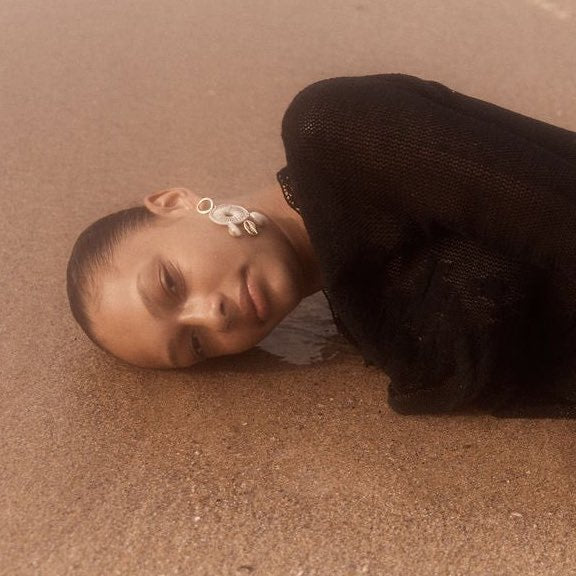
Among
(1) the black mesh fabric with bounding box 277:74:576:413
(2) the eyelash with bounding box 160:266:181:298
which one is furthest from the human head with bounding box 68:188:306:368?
(1) the black mesh fabric with bounding box 277:74:576:413

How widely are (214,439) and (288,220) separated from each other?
1.51 ft

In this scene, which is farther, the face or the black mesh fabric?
the face

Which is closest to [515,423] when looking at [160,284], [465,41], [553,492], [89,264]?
[553,492]

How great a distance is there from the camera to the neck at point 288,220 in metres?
1.61

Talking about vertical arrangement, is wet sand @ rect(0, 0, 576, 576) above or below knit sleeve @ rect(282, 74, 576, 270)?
below

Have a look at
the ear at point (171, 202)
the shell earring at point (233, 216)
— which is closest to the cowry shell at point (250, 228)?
the shell earring at point (233, 216)

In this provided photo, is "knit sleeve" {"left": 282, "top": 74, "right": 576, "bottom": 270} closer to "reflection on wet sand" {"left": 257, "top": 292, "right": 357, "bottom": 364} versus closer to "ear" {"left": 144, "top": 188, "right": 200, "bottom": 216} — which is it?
"ear" {"left": 144, "top": 188, "right": 200, "bottom": 216}

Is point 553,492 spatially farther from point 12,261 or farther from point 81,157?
point 81,157

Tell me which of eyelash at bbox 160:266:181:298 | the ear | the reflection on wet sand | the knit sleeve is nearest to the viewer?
the knit sleeve

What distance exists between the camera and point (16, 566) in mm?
1335

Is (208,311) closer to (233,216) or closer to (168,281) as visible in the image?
(168,281)

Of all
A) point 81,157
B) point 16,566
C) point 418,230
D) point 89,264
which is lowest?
point 16,566

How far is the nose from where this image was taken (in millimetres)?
1474

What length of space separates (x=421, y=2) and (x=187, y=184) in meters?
1.44
